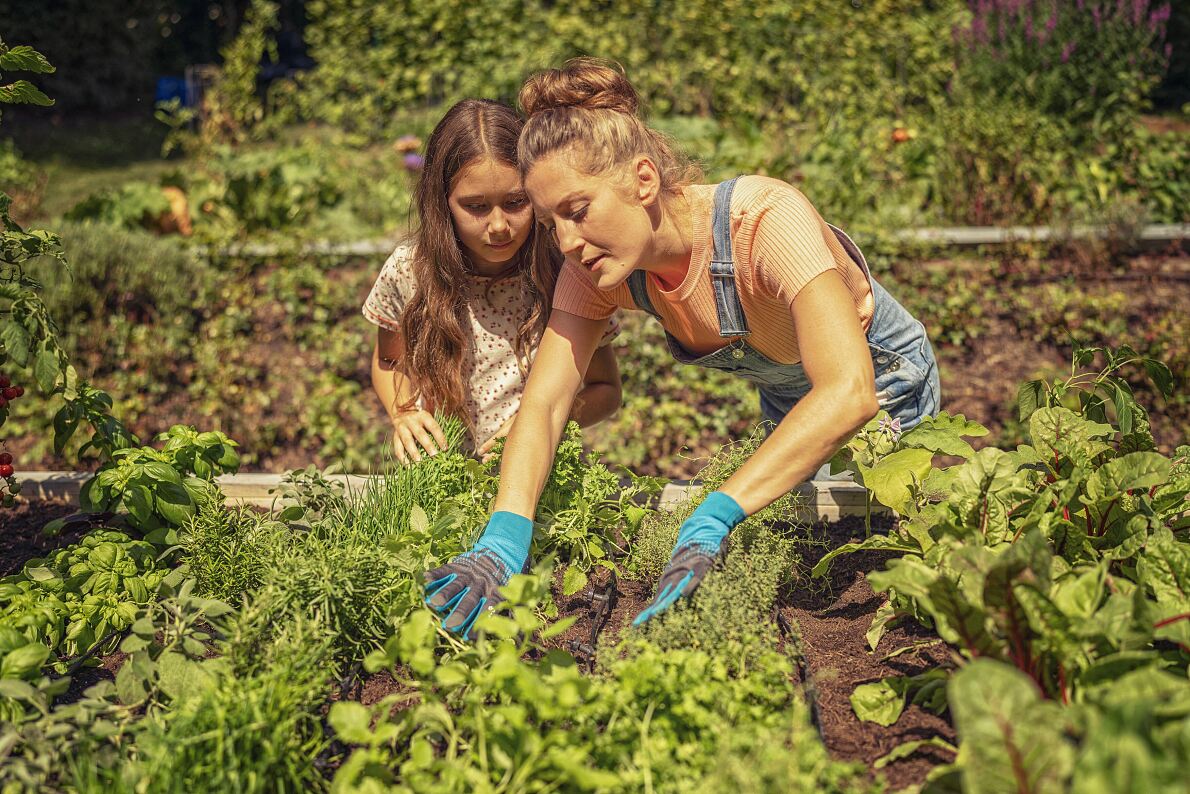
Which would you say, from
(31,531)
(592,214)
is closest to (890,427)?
(592,214)

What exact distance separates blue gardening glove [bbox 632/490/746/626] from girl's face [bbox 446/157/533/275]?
91 centimetres

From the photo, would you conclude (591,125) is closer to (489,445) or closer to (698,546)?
(698,546)

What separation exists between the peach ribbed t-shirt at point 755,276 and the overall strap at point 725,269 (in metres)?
0.01

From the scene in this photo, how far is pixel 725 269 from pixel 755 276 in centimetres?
8

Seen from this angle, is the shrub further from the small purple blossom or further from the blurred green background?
the small purple blossom

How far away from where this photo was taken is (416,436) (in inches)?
98.8

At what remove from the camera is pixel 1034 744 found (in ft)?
3.54

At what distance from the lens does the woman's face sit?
188 cm

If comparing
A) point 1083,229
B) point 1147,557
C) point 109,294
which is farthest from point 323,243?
point 1147,557

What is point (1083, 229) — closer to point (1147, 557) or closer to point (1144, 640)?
point (1147, 557)

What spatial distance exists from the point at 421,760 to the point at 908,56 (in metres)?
6.50

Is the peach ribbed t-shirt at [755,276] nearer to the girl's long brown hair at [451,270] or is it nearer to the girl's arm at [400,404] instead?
the girl's long brown hair at [451,270]

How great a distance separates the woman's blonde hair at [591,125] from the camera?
1896mm

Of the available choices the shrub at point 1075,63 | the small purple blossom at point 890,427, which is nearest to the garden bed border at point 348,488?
the small purple blossom at point 890,427
